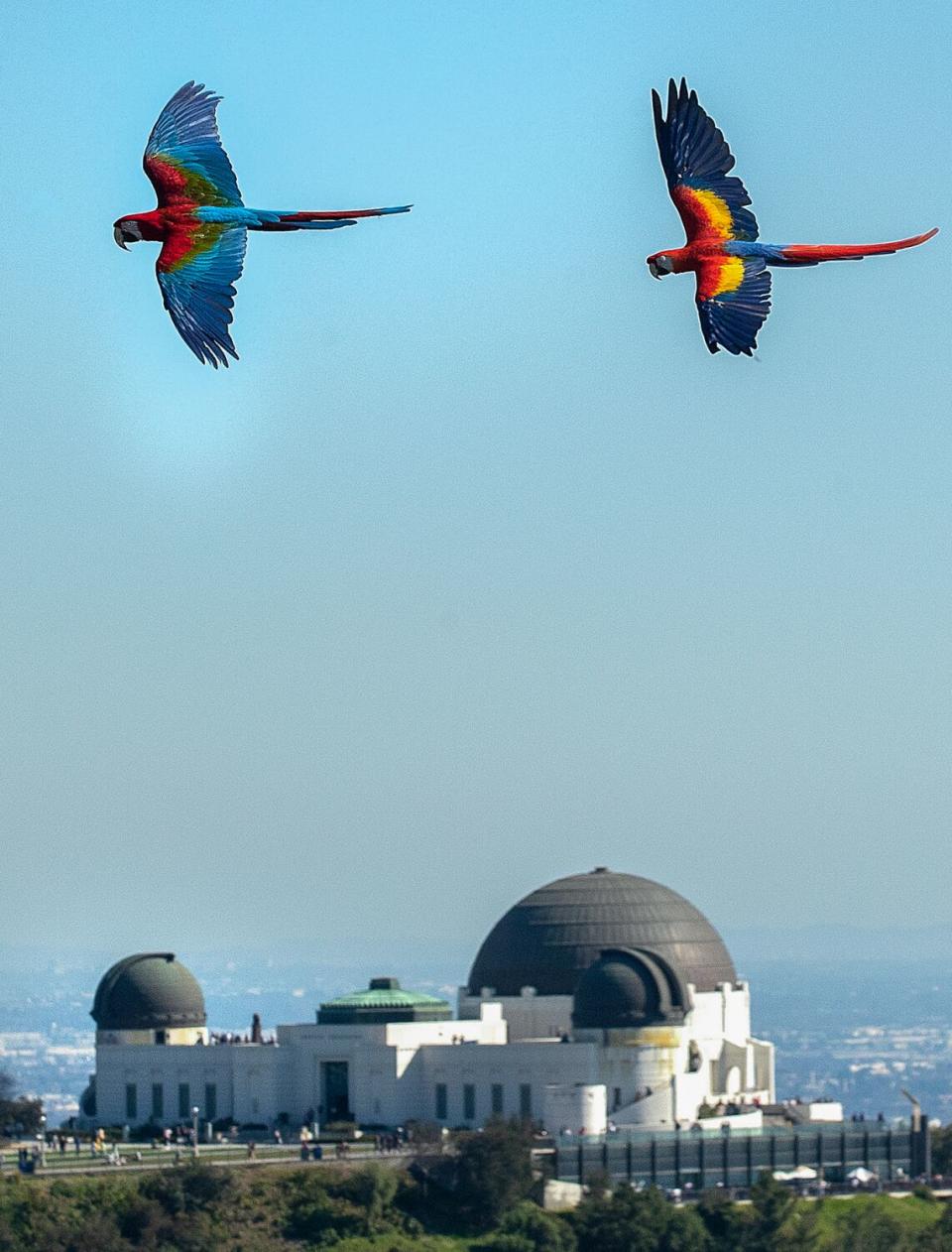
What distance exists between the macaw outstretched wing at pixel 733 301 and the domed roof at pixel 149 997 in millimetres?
91162

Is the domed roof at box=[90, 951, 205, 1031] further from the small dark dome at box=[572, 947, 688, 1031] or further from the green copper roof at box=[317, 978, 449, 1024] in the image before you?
the small dark dome at box=[572, 947, 688, 1031]

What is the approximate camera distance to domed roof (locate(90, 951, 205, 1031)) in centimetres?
12938

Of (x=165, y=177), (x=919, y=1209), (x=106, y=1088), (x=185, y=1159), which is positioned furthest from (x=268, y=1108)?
(x=165, y=177)

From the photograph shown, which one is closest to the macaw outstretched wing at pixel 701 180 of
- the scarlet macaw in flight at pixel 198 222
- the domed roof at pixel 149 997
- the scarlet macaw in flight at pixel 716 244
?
the scarlet macaw in flight at pixel 716 244

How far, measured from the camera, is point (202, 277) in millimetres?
39969

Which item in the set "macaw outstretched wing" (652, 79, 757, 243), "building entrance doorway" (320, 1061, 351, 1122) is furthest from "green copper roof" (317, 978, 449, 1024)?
"macaw outstretched wing" (652, 79, 757, 243)

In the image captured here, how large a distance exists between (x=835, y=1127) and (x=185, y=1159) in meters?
23.8

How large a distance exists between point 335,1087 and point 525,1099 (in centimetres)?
814

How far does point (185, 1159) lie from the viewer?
4277 inches

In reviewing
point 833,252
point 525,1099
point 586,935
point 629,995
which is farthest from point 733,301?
point 586,935

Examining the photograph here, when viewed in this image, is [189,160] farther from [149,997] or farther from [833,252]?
[149,997]

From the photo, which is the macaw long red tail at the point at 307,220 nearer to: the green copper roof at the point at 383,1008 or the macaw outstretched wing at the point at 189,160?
the macaw outstretched wing at the point at 189,160

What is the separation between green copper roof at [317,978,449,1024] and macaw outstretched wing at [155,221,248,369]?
85.0 metres

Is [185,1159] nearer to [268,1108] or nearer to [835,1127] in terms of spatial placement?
[268,1108]
